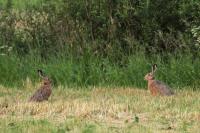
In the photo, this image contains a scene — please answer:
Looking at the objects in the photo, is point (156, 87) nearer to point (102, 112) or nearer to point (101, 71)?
point (102, 112)

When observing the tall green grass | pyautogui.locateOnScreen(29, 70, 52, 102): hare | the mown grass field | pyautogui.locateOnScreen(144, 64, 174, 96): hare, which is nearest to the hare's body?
pyautogui.locateOnScreen(144, 64, 174, 96): hare

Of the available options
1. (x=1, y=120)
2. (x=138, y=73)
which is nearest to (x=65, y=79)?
(x=138, y=73)

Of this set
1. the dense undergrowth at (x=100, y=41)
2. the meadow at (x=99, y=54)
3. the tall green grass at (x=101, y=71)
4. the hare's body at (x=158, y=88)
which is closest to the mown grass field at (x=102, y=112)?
the meadow at (x=99, y=54)

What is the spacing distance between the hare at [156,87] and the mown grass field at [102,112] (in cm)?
16

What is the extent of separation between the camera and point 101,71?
16688 mm

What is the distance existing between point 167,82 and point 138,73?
710 millimetres

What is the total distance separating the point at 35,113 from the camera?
41.2ft

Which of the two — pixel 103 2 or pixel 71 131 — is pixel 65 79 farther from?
pixel 71 131

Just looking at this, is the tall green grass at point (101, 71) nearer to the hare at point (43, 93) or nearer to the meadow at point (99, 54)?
the meadow at point (99, 54)

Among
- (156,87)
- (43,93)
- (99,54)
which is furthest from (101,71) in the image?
(43,93)

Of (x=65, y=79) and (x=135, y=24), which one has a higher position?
(x=135, y=24)

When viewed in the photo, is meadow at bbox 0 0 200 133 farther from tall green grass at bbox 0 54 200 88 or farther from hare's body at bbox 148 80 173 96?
hare's body at bbox 148 80 173 96

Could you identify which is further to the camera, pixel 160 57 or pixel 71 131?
pixel 160 57

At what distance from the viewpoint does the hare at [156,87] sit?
1417 cm
